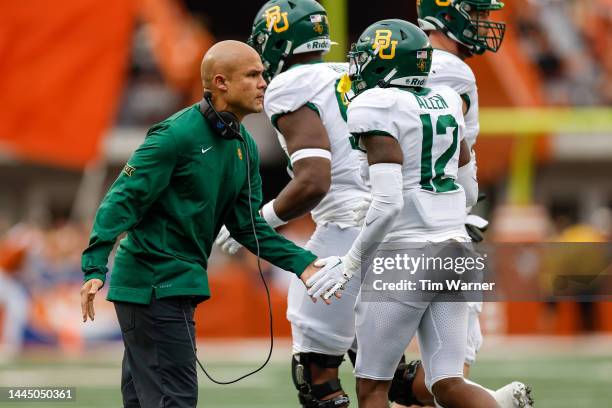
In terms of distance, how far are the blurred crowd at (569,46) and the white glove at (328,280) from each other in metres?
17.3

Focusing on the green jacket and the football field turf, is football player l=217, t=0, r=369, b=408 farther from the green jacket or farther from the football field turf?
the football field turf

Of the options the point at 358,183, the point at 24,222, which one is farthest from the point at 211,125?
the point at 24,222

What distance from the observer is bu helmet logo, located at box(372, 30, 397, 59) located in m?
5.29

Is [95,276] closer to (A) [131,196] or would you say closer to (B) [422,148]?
(A) [131,196]

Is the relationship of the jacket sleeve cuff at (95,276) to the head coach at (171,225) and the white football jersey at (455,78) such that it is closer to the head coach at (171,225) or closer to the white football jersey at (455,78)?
Result: the head coach at (171,225)

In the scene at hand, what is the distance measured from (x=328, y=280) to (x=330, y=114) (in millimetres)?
1171

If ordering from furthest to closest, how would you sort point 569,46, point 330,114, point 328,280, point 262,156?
point 569,46
point 262,156
point 330,114
point 328,280

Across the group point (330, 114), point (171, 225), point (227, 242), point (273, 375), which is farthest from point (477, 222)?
point (273, 375)

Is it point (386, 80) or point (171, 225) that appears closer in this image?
point (171, 225)

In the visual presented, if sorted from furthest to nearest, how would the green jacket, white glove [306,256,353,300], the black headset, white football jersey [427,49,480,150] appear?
1. white football jersey [427,49,480,150]
2. white glove [306,256,353,300]
3. the black headset
4. the green jacket

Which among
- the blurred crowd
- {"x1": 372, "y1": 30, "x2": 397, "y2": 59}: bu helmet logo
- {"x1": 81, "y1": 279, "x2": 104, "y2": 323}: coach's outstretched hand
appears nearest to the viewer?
{"x1": 81, "y1": 279, "x2": 104, "y2": 323}: coach's outstretched hand

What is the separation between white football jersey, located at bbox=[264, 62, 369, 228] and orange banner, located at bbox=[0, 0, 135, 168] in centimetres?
966

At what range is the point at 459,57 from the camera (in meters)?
6.16

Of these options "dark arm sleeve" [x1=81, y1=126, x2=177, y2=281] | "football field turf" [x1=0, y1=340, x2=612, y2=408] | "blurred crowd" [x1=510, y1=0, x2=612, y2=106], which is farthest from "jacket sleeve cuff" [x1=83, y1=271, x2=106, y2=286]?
"blurred crowd" [x1=510, y1=0, x2=612, y2=106]
